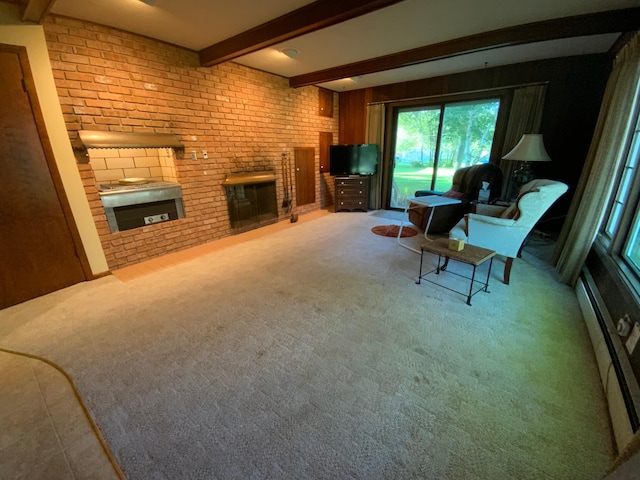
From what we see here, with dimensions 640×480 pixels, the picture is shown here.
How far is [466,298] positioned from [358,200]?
3.63m

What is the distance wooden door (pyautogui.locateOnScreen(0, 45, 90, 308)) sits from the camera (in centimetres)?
223

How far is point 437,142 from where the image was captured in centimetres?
500

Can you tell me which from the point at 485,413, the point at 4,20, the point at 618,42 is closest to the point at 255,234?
the point at 4,20

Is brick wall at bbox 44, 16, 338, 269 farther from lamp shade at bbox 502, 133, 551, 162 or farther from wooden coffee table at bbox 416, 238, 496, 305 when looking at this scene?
lamp shade at bbox 502, 133, 551, 162

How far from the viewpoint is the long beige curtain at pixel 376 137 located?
540 cm

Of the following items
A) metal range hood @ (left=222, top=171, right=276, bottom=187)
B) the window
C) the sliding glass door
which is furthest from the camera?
the sliding glass door

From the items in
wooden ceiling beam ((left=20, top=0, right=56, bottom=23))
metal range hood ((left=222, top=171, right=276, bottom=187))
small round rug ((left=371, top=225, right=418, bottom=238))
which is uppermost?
wooden ceiling beam ((left=20, top=0, right=56, bottom=23))

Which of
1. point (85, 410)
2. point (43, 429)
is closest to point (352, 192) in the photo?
point (85, 410)

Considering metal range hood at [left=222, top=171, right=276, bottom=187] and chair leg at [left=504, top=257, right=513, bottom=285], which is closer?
chair leg at [left=504, top=257, right=513, bottom=285]

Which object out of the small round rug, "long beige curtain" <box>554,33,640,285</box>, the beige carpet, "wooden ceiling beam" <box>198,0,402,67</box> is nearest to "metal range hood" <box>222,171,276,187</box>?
"wooden ceiling beam" <box>198,0,402,67</box>

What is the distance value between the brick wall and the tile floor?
5.38ft

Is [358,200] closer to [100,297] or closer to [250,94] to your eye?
[250,94]

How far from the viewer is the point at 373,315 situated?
2141 millimetres

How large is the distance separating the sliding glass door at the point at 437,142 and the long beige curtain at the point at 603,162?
1995 mm
